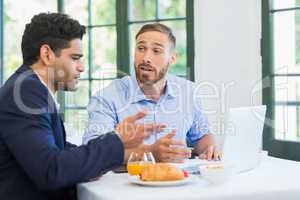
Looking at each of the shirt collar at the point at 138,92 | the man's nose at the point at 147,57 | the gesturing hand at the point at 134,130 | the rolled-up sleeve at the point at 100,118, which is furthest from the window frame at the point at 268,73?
the gesturing hand at the point at 134,130

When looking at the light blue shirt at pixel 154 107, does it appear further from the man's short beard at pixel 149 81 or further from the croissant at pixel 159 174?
the croissant at pixel 159 174

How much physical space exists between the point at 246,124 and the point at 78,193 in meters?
0.67

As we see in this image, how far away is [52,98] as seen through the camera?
5.60 feet

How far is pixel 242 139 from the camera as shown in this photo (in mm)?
1809

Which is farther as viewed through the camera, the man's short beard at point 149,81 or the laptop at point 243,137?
the man's short beard at point 149,81

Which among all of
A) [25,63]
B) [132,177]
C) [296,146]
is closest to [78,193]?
[132,177]

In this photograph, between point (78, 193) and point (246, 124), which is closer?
point (78, 193)

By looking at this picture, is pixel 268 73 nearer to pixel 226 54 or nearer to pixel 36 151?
pixel 226 54

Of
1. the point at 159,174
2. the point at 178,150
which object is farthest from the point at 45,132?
the point at 178,150

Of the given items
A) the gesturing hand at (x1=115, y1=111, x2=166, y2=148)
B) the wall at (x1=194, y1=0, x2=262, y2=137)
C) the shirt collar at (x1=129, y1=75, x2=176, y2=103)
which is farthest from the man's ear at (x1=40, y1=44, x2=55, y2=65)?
the wall at (x1=194, y1=0, x2=262, y2=137)

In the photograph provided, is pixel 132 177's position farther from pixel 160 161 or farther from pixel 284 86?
pixel 284 86

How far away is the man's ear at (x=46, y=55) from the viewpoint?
175 centimetres

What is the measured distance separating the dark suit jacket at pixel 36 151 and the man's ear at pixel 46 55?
0.10 meters

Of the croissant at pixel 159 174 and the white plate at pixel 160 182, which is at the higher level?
the croissant at pixel 159 174
